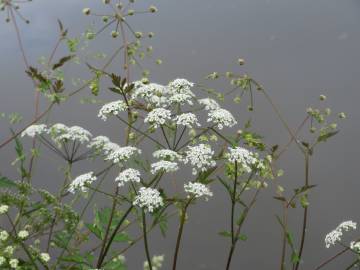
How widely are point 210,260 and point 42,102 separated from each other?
101 cm

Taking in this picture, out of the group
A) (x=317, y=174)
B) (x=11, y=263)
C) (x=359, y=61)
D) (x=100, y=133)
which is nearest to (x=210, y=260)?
(x=317, y=174)

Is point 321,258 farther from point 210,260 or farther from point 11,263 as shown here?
point 11,263

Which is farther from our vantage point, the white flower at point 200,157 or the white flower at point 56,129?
the white flower at point 56,129

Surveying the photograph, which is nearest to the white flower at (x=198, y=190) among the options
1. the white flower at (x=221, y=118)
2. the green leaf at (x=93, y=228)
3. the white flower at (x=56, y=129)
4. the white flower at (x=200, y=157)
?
the white flower at (x=200, y=157)

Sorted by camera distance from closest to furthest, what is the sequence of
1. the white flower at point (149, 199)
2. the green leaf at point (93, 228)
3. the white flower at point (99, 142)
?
the white flower at point (149, 199) < the green leaf at point (93, 228) < the white flower at point (99, 142)

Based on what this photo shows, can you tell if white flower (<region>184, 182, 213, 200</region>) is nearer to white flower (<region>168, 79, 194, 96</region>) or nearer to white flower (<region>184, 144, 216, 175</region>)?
white flower (<region>184, 144, 216, 175</region>)

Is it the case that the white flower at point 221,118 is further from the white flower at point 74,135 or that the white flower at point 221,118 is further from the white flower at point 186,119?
the white flower at point 74,135

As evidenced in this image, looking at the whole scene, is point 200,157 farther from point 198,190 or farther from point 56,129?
point 56,129

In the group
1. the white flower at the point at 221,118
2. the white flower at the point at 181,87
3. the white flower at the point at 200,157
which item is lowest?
the white flower at the point at 200,157

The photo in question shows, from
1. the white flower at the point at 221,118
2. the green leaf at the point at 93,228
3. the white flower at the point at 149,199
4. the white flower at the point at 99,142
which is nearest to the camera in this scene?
the white flower at the point at 149,199

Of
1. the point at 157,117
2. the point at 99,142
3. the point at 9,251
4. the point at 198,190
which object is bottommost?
the point at 9,251

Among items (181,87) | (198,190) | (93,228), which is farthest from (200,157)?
(93,228)

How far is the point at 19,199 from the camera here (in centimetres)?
116

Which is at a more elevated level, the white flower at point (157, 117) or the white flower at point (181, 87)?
the white flower at point (181, 87)
